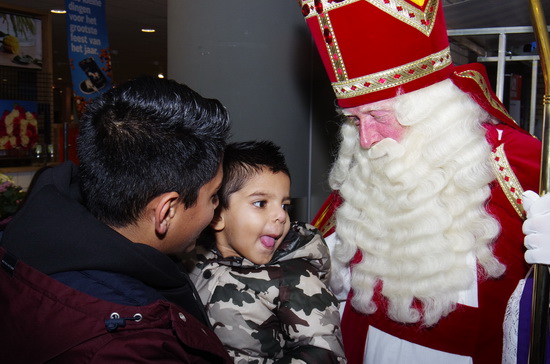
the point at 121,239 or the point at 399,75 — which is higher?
the point at 399,75

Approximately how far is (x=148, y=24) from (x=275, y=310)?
8.58 metres

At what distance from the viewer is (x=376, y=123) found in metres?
1.89

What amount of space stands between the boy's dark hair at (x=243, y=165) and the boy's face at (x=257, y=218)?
0.02m

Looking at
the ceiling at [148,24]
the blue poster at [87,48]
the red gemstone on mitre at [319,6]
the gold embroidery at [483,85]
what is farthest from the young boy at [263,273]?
the blue poster at [87,48]

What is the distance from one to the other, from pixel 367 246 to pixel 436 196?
304 mm

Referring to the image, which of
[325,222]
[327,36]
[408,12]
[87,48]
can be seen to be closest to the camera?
[408,12]

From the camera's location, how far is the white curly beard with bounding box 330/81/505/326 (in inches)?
69.6

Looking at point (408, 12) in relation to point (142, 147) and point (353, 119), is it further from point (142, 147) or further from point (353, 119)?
point (142, 147)

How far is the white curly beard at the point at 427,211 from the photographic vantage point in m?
1.77

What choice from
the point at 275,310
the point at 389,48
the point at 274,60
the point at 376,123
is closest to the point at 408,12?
the point at 389,48

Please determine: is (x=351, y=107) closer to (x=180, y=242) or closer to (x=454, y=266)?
(x=454, y=266)

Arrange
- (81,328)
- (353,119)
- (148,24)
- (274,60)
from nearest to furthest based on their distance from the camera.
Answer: (81,328) → (353,119) → (274,60) → (148,24)

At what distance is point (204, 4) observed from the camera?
8.28 feet

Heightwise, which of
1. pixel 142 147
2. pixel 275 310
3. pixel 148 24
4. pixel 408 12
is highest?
pixel 148 24
